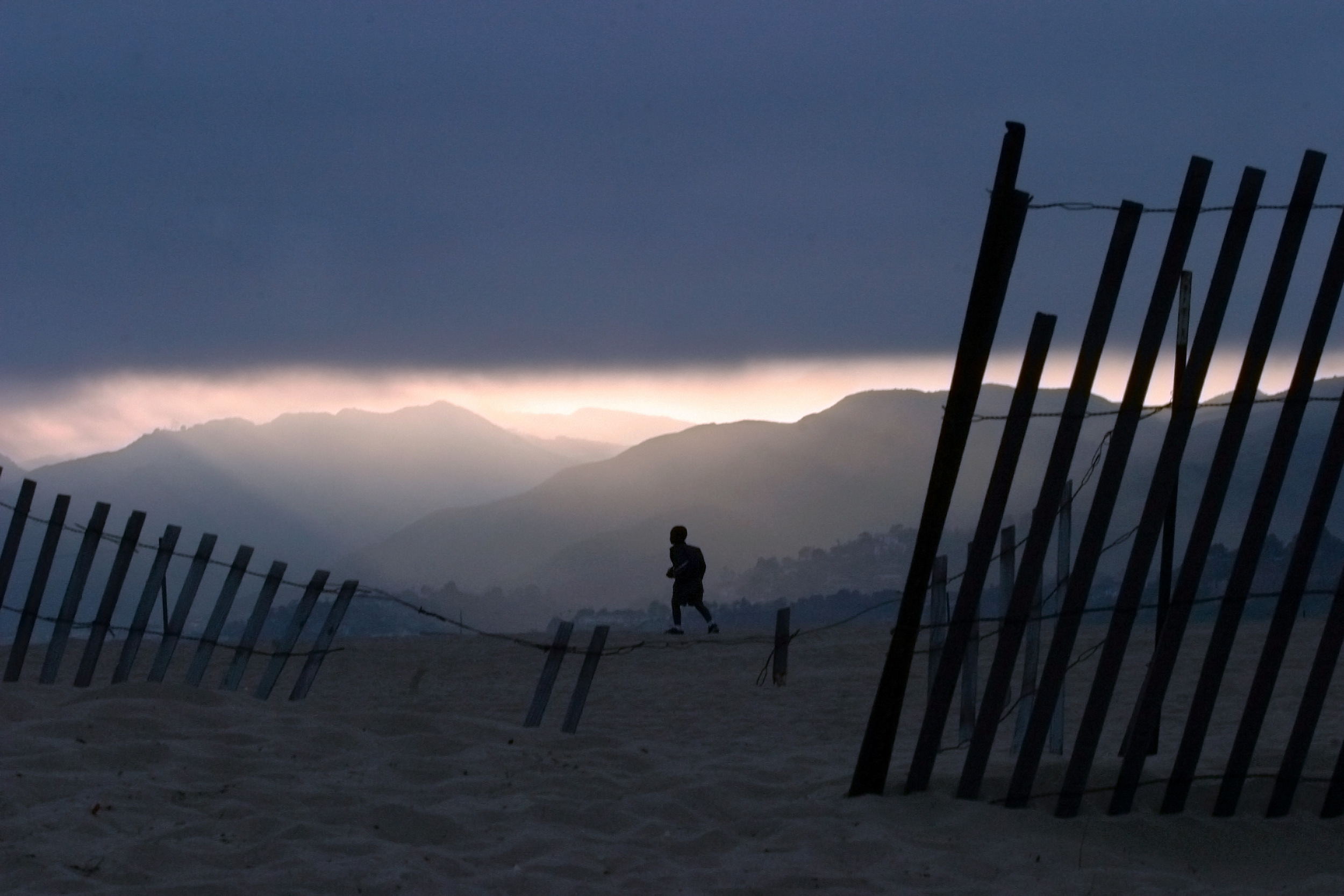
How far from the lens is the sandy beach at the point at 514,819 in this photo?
19.5ft

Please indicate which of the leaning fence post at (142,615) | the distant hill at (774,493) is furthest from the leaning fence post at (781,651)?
the distant hill at (774,493)

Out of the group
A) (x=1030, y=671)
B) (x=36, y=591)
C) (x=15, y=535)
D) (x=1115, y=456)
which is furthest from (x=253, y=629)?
(x=1115, y=456)

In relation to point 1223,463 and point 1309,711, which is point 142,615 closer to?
point 1223,463

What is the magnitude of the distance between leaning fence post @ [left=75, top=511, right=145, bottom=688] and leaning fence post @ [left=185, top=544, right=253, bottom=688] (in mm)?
829

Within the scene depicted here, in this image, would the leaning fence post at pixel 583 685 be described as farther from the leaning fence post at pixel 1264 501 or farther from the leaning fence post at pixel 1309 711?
the leaning fence post at pixel 1309 711

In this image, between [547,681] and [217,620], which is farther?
[217,620]

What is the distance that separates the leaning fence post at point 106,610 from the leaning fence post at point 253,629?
45.4 inches

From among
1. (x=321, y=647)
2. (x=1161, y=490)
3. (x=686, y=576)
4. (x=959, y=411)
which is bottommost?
(x=321, y=647)

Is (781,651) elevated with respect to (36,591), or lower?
elevated

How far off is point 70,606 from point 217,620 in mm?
1559

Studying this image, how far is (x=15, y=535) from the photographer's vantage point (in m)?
12.7

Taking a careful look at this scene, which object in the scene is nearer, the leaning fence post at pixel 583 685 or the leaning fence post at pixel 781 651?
the leaning fence post at pixel 583 685

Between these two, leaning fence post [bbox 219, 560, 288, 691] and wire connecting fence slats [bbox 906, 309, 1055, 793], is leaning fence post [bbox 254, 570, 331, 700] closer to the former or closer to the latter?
leaning fence post [bbox 219, 560, 288, 691]

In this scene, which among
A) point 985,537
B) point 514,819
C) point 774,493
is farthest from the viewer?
point 774,493
